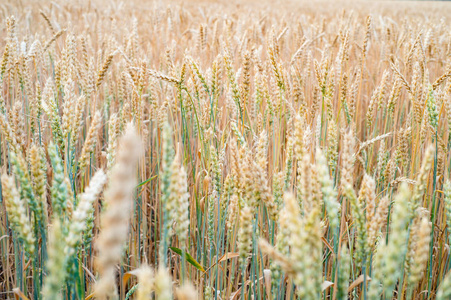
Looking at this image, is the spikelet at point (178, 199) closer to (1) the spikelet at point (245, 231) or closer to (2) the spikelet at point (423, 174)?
(1) the spikelet at point (245, 231)

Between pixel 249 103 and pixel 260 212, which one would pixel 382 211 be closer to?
pixel 260 212

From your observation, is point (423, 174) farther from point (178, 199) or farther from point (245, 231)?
point (178, 199)

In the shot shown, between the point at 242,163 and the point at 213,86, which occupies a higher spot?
the point at 213,86

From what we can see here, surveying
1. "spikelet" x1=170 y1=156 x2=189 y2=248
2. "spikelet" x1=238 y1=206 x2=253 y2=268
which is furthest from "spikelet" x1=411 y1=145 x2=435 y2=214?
"spikelet" x1=170 y1=156 x2=189 y2=248

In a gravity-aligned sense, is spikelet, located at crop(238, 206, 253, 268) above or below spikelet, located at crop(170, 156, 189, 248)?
below

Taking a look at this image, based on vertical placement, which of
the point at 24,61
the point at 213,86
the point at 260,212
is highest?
the point at 24,61

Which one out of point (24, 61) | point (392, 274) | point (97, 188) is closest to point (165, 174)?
point (97, 188)

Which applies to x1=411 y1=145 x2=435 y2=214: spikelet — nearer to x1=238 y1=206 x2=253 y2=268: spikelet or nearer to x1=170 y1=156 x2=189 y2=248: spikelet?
x1=238 y1=206 x2=253 y2=268: spikelet

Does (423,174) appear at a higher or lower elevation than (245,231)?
higher

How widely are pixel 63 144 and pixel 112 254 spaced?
73 cm

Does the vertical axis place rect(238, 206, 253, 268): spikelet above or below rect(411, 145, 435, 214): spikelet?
below

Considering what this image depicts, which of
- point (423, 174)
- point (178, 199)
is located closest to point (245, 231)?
point (178, 199)

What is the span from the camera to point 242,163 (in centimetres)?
83

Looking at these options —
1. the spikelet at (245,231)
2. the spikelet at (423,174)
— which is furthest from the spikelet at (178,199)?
the spikelet at (423,174)
